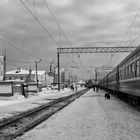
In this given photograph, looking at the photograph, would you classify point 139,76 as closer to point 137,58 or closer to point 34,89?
point 137,58

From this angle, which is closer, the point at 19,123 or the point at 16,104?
the point at 19,123

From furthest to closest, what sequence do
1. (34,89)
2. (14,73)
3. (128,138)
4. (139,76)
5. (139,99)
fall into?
(14,73)
(34,89)
(139,99)
(139,76)
(128,138)

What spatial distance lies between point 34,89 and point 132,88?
106 ft

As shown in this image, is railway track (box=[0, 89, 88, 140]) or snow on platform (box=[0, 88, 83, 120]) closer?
railway track (box=[0, 89, 88, 140])

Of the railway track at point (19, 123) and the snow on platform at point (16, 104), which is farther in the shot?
the snow on platform at point (16, 104)

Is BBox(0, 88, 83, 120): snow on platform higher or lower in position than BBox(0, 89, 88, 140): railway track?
lower

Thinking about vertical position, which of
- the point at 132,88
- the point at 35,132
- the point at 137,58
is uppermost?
the point at 137,58

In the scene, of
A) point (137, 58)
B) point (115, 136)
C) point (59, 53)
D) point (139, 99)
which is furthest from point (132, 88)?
point (59, 53)

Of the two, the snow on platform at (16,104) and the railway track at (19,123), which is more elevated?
the railway track at (19,123)

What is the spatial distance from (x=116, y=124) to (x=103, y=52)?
130 ft

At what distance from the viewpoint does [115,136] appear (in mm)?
8438

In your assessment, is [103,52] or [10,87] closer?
[10,87]

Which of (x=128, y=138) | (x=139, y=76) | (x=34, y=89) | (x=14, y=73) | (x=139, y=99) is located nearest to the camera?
(x=128, y=138)

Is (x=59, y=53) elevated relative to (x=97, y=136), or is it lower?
elevated
